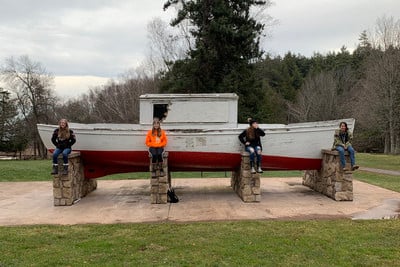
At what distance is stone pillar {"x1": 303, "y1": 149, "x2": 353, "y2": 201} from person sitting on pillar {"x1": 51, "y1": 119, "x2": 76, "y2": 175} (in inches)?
251

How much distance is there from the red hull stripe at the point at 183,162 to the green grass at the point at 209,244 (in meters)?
3.09

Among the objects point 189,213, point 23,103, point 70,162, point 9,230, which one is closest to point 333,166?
point 189,213

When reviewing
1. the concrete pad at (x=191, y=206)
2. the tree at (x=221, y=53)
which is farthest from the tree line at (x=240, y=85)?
the concrete pad at (x=191, y=206)

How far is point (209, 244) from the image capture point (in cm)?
588

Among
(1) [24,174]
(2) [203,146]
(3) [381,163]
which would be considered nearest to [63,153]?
(2) [203,146]

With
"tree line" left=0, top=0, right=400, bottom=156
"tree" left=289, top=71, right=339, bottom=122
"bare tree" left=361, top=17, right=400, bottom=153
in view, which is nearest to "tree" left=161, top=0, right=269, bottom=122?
"tree line" left=0, top=0, right=400, bottom=156

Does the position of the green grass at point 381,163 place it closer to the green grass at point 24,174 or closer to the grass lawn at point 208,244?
the grass lawn at point 208,244

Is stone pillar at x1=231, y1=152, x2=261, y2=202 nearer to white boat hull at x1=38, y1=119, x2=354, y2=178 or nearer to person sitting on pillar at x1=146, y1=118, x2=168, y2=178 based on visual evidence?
white boat hull at x1=38, y1=119, x2=354, y2=178

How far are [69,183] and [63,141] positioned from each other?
101cm

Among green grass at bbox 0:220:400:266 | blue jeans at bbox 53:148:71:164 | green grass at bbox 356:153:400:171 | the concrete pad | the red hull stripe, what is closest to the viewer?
green grass at bbox 0:220:400:266

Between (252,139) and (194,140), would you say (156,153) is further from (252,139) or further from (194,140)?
(252,139)

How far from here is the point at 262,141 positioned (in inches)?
398

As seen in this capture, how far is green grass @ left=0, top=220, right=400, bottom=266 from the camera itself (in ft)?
17.0

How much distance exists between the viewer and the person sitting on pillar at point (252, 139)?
375 inches
